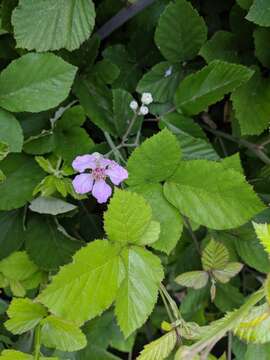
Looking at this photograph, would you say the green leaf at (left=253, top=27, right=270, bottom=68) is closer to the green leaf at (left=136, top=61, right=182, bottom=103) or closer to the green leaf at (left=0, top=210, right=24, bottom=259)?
the green leaf at (left=136, top=61, right=182, bottom=103)

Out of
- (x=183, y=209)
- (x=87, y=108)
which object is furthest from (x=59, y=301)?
(x=87, y=108)

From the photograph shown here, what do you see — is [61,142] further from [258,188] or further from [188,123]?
[258,188]

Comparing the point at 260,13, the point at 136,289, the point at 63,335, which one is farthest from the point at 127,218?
the point at 260,13

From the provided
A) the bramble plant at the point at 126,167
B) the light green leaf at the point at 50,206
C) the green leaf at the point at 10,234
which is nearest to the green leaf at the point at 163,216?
the bramble plant at the point at 126,167

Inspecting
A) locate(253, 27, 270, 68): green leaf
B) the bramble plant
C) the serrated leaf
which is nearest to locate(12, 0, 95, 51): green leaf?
the bramble plant

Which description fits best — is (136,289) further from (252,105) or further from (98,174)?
(252,105)

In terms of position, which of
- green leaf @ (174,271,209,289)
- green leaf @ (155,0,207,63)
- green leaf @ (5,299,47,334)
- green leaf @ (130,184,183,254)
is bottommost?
green leaf @ (174,271,209,289)
